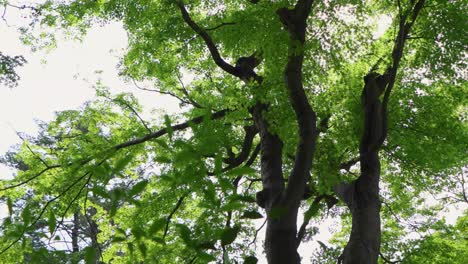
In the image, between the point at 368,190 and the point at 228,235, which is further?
the point at 368,190

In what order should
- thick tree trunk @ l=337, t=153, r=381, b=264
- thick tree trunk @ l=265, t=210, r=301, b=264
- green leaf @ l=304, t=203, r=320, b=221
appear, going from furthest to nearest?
1. thick tree trunk @ l=337, t=153, r=381, b=264
2. thick tree trunk @ l=265, t=210, r=301, b=264
3. green leaf @ l=304, t=203, r=320, b=221

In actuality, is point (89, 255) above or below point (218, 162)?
below

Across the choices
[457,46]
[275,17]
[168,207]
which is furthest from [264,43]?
[168,207]

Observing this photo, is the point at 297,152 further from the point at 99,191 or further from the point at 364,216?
the point at 99,191

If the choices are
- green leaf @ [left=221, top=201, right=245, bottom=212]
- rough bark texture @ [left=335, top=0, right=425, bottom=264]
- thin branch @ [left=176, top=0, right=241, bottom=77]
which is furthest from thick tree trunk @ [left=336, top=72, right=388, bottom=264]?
green leaf @ [left=221, top=201, right=245, bottom=212]

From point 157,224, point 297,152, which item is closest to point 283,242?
point 297,152

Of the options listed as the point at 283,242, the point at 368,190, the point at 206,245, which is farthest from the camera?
the point at 368,190

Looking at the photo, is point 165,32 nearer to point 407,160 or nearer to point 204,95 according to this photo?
point 204,95

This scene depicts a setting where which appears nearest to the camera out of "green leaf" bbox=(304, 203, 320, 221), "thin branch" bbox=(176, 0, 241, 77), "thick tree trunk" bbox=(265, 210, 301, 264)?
"green leaf" bbox=(304, 203, 320, 221)

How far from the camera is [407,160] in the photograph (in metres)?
9.73

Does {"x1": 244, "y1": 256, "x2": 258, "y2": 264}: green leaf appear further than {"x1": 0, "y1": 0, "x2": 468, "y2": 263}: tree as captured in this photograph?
No

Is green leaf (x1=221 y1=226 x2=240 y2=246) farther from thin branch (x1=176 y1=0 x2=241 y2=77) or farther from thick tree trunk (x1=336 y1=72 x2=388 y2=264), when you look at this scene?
thin branch (x1=176 y1=0 x2=241 y2=77)

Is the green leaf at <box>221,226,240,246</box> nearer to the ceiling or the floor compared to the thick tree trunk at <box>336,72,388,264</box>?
nearer to the floor

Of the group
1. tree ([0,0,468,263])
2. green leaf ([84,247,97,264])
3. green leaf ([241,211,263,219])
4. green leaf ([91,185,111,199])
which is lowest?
green leaf ([84,247,97,264])
